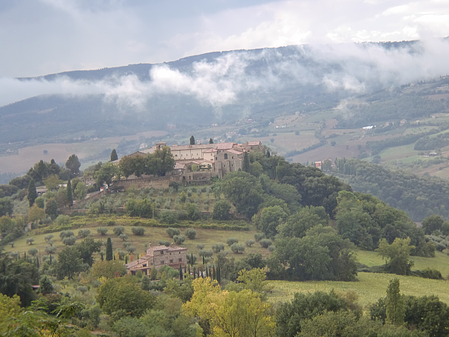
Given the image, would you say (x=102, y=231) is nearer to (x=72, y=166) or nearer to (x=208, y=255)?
(x=208, y=255)

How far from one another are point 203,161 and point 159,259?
34.9 m

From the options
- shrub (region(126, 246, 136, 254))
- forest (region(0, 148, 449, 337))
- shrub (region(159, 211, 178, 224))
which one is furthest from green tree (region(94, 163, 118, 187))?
shrub (region(126, 246, 136, 254))

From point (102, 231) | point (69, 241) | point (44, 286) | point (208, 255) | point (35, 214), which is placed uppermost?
point (35, 214)

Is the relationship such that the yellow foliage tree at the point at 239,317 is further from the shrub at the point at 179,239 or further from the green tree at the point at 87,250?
the shrub at the point at 179,239

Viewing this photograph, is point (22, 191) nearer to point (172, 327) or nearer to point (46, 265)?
point (46, 265)

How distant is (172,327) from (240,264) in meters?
19.4

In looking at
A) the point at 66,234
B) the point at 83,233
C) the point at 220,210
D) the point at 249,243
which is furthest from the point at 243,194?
the point at 66,234

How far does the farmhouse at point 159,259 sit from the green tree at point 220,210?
16726 millimetres

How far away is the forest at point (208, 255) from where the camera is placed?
27.7 meters

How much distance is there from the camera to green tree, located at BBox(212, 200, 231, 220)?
68581 mm

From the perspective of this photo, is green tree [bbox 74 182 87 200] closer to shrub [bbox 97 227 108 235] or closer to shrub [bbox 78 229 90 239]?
shrub [bbox 78 229 90 239]

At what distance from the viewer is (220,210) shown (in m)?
68.7

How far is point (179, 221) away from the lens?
6556 cm

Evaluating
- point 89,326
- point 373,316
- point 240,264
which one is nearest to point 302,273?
point 240,264
